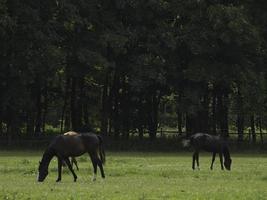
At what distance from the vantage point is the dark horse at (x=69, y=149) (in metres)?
25.5

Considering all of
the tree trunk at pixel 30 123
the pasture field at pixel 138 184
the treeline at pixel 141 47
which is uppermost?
the treeline at pixel 141 47

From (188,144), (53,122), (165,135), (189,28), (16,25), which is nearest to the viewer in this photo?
(188,144)

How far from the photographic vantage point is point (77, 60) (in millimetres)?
55625

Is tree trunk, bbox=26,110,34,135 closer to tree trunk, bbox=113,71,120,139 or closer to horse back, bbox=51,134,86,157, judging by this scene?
tree trunk, bbox=113,71,120,139

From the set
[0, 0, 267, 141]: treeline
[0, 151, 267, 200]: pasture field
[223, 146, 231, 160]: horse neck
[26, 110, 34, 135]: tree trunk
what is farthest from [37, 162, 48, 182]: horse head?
[26, 110, 34, 135]: tree trunk

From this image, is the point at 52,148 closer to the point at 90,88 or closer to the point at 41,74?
the point at 41,74

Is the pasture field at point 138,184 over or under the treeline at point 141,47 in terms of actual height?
under

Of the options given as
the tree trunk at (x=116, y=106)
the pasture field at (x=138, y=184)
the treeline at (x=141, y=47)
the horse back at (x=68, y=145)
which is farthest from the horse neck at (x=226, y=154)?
the tree trunk at (x=116, y=106)

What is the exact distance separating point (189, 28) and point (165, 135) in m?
16.3

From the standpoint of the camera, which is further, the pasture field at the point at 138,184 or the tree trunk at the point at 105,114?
the tree trunk at the point at 105,114

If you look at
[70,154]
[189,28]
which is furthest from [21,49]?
[70,154]

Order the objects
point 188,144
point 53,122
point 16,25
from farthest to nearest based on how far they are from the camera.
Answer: point 53,122 → point 16,25 → point 188,144

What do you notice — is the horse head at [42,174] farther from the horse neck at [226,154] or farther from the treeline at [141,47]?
the treeline at [141,47]

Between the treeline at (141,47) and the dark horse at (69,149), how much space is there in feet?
86.5
